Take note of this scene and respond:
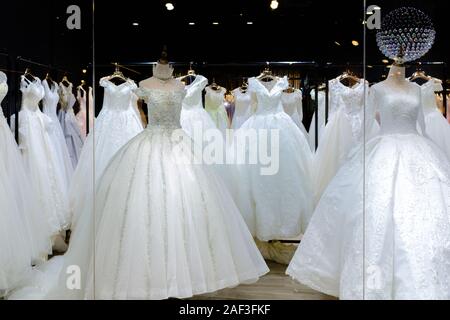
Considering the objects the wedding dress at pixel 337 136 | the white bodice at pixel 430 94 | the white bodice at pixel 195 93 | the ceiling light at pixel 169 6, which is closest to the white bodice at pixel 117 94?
the white bodice at pixel 195 93

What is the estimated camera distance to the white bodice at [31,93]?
7.80 feet

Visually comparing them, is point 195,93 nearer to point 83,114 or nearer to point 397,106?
point 83,114

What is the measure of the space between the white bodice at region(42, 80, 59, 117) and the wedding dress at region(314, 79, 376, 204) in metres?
1.32

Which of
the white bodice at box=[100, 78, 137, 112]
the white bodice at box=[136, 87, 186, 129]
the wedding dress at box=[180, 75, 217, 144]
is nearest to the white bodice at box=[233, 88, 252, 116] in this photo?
the wedding dress at box=[180, 75, 217, 144]

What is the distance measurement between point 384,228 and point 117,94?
135 centimetres

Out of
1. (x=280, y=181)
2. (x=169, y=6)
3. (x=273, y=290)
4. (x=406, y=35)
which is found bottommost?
(x=273, y=290)

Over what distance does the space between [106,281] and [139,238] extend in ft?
0.75

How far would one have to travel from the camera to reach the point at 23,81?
241 cm

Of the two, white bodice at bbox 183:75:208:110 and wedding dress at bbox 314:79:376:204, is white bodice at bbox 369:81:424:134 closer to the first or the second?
wedding dress at bbox 314:79:376:204

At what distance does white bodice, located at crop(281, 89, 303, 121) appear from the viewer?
7.89 ft

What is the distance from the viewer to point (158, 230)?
6.91 feet

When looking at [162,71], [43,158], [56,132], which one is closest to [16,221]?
[43,158]

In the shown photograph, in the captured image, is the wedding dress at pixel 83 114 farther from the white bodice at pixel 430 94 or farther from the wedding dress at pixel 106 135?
the white bodice at pixel 430 94

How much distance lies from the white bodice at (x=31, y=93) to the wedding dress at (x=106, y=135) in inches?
13.4
